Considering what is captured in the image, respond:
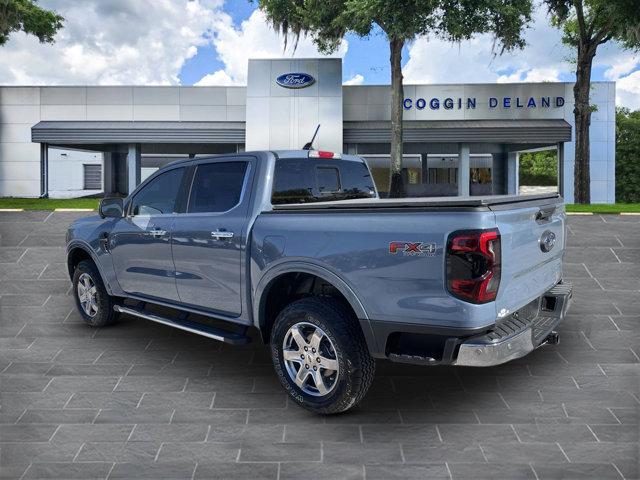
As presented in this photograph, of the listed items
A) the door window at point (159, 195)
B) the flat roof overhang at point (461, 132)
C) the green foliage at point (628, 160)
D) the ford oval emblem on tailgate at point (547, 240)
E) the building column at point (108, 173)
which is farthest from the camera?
the green foliage at point (628, 160)

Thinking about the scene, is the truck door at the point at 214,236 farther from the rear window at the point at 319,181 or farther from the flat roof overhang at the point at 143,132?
the flat roof overhang at the point at 143,132

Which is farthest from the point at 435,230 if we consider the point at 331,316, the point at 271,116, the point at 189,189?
the point at 271,116

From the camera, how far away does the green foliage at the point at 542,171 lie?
57.8 meters

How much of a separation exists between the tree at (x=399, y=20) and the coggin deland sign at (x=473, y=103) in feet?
18.3

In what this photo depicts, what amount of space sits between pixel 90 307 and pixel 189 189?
7.87 ft

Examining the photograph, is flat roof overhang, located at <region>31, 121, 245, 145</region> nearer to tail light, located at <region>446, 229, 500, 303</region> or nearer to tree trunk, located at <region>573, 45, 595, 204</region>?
tree trunk, located at <region>573, 45, 595, 204</region>

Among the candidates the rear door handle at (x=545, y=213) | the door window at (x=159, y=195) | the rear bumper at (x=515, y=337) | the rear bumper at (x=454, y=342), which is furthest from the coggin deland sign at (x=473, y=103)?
the rear bumper at (x=454, y=342)

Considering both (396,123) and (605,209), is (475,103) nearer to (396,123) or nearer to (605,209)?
(396,123)

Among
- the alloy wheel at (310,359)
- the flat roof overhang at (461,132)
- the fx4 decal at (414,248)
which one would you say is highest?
the flat roof overhang at (461,132)

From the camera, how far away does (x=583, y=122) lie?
22.9 meters

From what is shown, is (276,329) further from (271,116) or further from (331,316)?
(271,116)

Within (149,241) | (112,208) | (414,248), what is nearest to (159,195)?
(149,241)

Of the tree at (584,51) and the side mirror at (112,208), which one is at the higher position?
the tree at (584,51)

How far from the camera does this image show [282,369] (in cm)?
478
